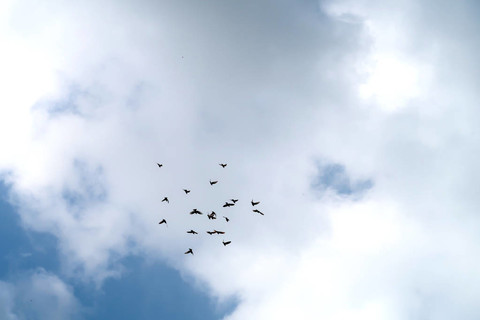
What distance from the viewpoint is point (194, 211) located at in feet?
330

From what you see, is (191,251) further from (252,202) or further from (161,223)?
(252,202)

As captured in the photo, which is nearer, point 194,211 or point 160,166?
point 194,211

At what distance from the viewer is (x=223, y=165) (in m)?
110

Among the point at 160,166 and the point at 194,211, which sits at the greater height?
the point at 160,166

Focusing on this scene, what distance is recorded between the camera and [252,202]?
107 meters

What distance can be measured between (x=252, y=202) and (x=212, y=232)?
47.7 feet

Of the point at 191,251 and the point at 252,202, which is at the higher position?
the point at 252,202

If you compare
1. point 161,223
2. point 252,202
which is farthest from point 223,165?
point 161,223

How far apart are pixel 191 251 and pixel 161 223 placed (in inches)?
455

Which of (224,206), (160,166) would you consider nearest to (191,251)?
(224,206)

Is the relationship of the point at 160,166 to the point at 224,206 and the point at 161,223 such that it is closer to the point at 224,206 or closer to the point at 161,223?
the point at 161,223

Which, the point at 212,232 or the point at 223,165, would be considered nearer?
the point at 212,232

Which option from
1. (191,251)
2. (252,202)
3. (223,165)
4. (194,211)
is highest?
(223,165)

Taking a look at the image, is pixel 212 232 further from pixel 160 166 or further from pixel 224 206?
pixel 160 166
